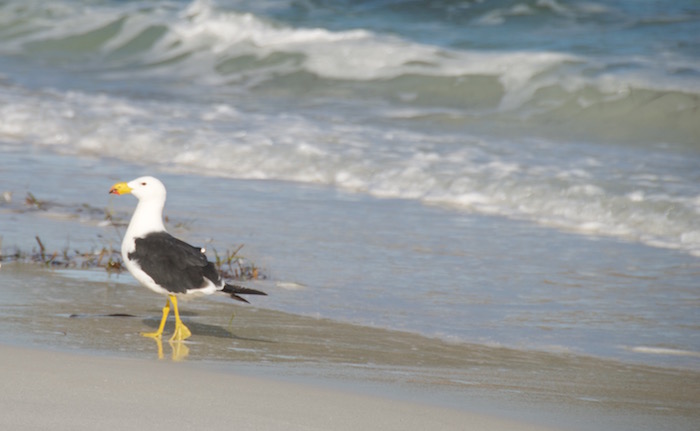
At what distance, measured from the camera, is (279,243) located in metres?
6.22

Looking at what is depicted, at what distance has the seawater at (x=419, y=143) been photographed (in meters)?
5.45

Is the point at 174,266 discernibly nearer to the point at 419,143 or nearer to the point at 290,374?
the point at 290,374

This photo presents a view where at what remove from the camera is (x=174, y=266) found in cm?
433

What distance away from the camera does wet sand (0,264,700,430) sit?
11.2 ft

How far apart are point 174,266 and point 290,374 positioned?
0.73m

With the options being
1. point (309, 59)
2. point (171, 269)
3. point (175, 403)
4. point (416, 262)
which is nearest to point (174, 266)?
point (171, 269)

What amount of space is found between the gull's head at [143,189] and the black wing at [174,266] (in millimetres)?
290

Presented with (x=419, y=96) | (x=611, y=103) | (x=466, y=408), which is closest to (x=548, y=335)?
(x=466, y=408)

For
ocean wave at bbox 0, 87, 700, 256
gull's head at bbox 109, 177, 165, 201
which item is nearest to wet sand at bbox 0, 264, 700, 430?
gull's head at bbox 109, 177, 165, 201

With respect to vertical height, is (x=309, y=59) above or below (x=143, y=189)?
below

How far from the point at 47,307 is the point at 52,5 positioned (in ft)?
49.1

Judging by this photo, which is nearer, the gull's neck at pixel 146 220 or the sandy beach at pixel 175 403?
the sandy beach at pixel 175 403

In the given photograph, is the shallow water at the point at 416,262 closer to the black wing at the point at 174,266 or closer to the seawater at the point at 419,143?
the seawater at the point at 419,143

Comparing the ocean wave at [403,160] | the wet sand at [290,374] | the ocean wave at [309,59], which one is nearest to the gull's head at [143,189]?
the wet sand at [290,374]
